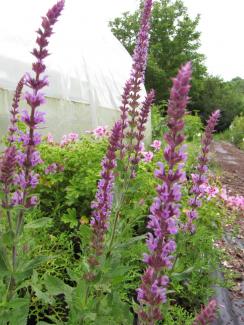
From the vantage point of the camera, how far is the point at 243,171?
46.6 ft

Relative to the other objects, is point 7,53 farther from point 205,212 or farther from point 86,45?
point 205,212

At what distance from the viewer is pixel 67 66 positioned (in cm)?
809

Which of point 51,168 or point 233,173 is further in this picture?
point 233,173

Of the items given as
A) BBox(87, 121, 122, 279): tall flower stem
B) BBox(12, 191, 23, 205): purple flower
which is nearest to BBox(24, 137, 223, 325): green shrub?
BBox(87, 121, 122, 279): tall flower stem

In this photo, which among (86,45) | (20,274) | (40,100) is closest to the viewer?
(40,100)

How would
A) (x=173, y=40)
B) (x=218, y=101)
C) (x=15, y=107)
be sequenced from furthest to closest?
(x=218, y=101) → (x=173, y=40) → (x=15, y=107)

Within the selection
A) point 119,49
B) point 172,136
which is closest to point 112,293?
point 172,136

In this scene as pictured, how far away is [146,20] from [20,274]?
2.33 m

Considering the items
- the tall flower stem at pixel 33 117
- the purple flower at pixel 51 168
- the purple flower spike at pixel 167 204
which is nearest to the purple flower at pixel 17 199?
the tall flower stem at pixel 33 117

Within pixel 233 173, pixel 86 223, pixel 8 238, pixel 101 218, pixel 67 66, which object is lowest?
pixel 233 173

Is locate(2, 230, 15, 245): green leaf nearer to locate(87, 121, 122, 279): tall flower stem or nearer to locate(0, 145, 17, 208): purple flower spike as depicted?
locate(0, 145, 17, 208): purple flower spike

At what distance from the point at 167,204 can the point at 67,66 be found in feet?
22.9

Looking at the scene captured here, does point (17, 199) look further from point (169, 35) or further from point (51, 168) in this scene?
point (169, 35)

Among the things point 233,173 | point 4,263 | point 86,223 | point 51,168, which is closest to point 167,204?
point 4,263
